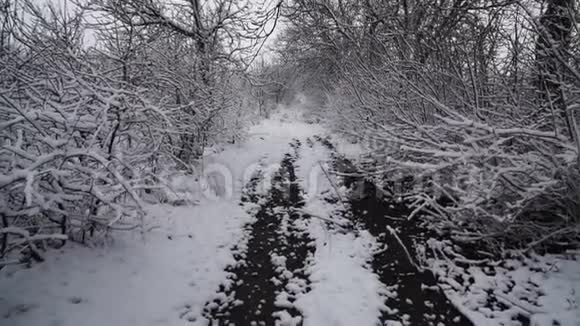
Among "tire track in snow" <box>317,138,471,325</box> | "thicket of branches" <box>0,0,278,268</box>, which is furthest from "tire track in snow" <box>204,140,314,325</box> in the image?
"thicket of branches" <box>0,0,278,268</box>

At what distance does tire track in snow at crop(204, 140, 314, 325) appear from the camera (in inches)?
103

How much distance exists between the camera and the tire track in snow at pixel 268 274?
2621mm

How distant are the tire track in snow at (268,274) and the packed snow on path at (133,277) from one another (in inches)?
7.3

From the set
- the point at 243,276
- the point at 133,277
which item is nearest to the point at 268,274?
the point at 243,276

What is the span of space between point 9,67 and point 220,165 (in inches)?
216

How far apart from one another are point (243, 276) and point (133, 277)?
119cm

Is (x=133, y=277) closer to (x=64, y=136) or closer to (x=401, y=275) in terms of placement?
(x=64, y=136)

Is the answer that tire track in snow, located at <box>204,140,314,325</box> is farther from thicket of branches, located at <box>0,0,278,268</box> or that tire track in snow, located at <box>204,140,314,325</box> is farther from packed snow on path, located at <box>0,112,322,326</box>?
thicket of branches, located at <box>0,0,278,268</box>

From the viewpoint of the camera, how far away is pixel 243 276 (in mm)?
3242

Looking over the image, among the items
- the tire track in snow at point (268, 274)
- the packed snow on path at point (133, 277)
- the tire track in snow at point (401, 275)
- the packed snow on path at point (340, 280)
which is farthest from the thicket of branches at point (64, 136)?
the tire track in snow at point (401, 275)

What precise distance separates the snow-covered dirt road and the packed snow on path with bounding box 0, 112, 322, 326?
10mm

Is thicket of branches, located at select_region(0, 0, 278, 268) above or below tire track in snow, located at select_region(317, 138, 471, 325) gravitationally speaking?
above

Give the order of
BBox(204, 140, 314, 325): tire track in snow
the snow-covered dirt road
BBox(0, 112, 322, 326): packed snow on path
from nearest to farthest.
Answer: BBox(0, 112, 322, 326): packed snow on path → the snow-covered dirt road → BBox(204, 140, 314, 325): tire track in snow

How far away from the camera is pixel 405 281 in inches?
122
